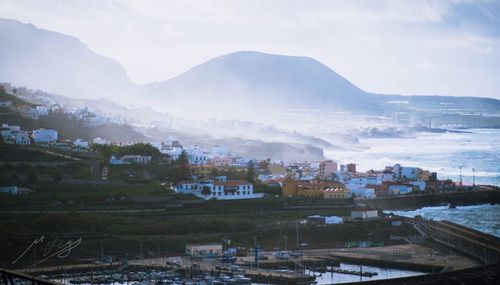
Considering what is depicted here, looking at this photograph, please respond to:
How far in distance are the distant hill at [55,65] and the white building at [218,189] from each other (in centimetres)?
2155

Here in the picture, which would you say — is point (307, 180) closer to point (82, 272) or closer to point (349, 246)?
point (349, 246)

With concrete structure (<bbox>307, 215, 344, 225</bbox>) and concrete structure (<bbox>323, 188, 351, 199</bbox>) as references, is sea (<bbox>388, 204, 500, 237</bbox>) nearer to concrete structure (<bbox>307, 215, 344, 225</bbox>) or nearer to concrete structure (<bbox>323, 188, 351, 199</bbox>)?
concrete structure (<bbox>323, 188, 351, 199</bbox>)

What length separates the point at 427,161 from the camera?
24391 millimetres

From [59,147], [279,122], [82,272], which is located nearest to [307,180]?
[59,147]

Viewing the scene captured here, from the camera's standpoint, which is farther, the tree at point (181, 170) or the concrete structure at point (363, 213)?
the tree at point (181, 170)

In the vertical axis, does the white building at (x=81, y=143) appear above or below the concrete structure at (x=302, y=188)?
above

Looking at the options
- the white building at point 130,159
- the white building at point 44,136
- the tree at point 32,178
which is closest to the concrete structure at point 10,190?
the tree at point 32,178

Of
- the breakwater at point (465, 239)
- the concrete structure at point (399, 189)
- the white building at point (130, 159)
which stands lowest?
the breakwater at point (465, 239)

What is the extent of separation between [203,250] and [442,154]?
1636 cm

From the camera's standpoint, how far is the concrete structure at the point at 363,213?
44.1 ft

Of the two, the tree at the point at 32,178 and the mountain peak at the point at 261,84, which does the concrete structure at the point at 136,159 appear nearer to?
the tree at the point at 32,178

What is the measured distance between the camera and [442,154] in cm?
2647

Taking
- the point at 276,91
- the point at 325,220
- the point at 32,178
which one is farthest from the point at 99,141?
the point at 276,91

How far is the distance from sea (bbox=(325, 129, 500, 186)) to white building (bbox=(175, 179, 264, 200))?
5.76 meters
